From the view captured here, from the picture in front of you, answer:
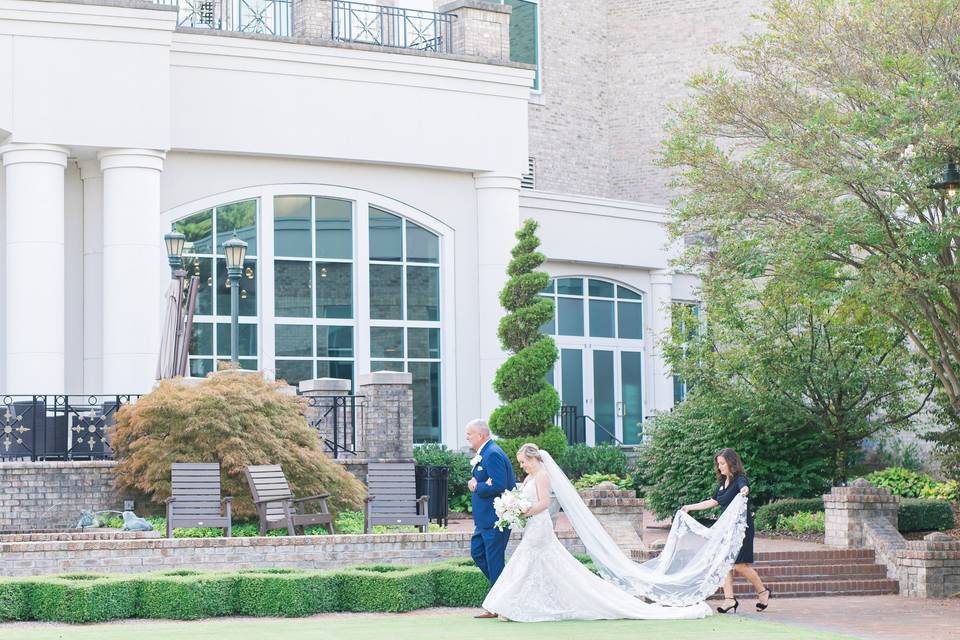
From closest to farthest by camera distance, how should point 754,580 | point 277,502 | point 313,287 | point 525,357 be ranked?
point 754,580
point 277,502
point 525,357
point 313,287

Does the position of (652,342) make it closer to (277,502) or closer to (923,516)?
(923,516)

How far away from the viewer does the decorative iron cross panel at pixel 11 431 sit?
18.4m

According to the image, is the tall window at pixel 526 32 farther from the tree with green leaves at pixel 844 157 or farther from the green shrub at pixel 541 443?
the tree with green leaves at pixel 844 157

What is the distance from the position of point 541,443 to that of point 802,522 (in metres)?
3.90

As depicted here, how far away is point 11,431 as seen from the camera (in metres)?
18.4

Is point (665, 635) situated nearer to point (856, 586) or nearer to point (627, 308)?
point (856, 586)

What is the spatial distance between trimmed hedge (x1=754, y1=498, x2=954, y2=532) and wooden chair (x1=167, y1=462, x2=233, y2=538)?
7871 mm

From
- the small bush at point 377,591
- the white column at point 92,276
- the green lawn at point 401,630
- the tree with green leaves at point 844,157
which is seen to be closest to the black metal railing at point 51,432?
the white column at point 92,276

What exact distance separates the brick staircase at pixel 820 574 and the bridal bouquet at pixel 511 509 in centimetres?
373

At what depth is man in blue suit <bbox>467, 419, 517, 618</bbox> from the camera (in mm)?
12742

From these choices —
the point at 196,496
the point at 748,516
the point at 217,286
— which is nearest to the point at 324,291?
the point at 217,286

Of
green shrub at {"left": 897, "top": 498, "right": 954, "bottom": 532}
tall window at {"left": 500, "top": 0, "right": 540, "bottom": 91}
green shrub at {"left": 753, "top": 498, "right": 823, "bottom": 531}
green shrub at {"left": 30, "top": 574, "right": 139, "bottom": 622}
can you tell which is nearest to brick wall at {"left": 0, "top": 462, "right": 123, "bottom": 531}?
green shrub at {"left": 30, "top": 574, "right": 139, "bottom": 622}

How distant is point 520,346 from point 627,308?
9.26 metres

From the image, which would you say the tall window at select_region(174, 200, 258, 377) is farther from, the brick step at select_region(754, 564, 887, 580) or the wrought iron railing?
the brick step at select_region(754, 564, 887, 580)
